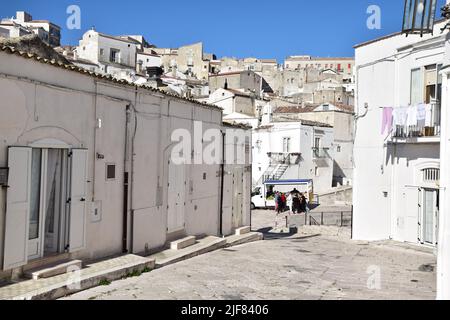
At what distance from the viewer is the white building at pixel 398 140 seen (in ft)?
57.5

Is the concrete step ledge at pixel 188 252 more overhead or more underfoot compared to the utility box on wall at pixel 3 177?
more underfoot

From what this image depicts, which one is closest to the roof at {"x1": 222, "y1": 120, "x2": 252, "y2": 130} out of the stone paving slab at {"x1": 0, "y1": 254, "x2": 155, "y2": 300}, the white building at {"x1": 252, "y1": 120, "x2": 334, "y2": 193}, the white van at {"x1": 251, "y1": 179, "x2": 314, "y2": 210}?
the stone paving slab at {"x1": 0, "y1": 254, "x2": 155, "y2": 300}

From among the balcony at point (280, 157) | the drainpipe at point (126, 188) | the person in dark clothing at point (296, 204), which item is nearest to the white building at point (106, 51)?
the balcony at point (280, 157)

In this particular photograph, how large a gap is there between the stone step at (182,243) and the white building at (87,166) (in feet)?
1.03

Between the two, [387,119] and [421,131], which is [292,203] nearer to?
[387,119]

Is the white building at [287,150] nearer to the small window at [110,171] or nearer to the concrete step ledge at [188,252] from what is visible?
the concrete step ledge at [188,252]

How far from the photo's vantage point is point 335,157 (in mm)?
50844

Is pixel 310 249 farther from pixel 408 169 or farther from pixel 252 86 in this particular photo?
pixel 252 86

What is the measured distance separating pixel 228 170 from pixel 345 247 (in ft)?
17.3

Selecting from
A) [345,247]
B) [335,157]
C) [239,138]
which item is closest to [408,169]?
[345,247]

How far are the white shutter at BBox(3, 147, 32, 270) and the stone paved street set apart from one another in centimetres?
126

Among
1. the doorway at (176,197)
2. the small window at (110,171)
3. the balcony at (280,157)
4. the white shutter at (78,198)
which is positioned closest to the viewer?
the white shutter at (78,198)

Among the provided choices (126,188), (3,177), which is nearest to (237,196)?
(126,188)

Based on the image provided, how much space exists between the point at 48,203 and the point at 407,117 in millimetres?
13074
